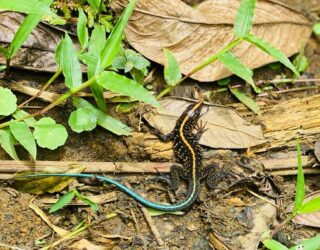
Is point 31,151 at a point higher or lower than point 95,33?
lower

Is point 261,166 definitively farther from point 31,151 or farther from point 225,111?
point 31,151

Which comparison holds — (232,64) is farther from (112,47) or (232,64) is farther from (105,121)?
(105,121)

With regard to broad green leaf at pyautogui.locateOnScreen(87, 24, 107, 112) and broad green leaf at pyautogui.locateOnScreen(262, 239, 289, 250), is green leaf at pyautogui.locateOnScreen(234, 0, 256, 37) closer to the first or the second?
broad green leaf at pyautogui.locateOnScreen(87, 24, 107, 112)

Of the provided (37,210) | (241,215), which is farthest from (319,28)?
(37,210)

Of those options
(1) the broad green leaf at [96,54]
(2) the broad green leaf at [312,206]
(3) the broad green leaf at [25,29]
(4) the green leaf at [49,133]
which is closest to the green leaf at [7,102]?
(4) the green leaf at [49,133]

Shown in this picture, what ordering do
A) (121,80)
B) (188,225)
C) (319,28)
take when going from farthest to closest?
(319,28) → (188,225) → (121,80)

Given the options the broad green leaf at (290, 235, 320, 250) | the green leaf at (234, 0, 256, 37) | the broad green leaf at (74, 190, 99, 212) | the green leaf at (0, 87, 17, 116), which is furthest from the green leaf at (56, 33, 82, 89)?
the broad green leaf at (290, 235, 320, 250)

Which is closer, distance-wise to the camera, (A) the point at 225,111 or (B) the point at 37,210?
(B) the point at 37,210
